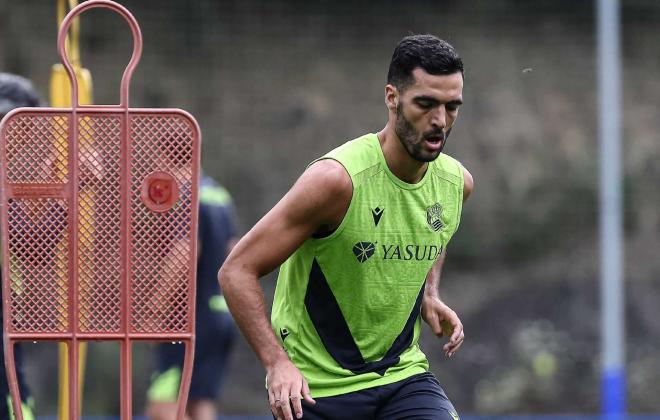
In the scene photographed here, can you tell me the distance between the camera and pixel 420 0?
37.4 ft

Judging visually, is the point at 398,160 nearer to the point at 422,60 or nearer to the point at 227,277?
the point at 422,60

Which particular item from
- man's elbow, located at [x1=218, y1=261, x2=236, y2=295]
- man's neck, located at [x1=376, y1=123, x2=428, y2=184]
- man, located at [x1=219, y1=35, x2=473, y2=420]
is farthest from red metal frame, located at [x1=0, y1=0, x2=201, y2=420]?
man's neck, located at [x1=376, y1=123, x2=428, y2=184]

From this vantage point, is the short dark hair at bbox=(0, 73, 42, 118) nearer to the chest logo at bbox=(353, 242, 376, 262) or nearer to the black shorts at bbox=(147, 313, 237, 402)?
the chest logo at bbox=(353, 242, 376, 262)

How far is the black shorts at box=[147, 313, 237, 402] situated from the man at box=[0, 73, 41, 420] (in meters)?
1.61

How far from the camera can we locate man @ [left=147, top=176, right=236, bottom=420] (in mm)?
6285

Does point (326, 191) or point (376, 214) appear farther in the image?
point (376, 214)

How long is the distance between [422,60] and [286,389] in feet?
3.57

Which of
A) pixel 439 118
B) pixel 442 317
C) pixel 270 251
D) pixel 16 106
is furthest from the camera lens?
pixel 16 106

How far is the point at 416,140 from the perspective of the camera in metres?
3.96

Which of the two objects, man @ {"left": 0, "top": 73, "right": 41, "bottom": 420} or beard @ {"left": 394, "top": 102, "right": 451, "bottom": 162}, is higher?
beard @ {"left": 394, "top": 102, "right": 451, "bottom": 162}

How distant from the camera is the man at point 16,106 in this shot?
4500mm

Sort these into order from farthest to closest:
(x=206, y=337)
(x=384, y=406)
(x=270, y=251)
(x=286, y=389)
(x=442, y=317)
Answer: (x=206, y=337) < (x=442, y=317) < (x=384, y=406) < (x=270, y=251) < (x=286, y=389)

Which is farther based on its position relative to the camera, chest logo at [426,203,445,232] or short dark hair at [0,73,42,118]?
short dark hair at [0,73,42,118]

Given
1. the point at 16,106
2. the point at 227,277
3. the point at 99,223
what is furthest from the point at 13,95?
the point at 227,277
